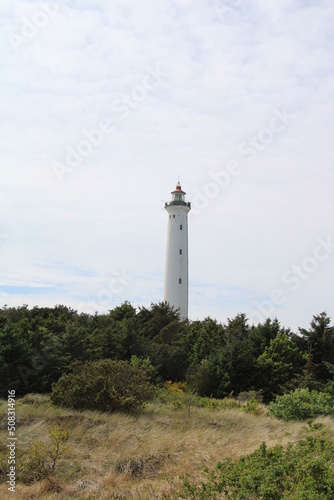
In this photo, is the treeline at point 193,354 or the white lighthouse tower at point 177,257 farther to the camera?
the white lighthouse tower at point 177,257

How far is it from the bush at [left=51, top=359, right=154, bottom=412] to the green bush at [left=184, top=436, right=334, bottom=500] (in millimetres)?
5763

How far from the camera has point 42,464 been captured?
8.14 meters

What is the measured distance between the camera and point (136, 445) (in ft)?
30.9

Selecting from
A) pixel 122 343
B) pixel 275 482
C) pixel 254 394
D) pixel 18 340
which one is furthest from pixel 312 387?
pixel 275 482

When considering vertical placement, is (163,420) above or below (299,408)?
below

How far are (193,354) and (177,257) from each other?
689 inches

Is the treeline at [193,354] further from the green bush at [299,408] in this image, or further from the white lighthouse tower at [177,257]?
the white lighthouse tower at [177,257]

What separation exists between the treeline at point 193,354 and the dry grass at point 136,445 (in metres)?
7.37

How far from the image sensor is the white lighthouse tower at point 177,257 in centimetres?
4512

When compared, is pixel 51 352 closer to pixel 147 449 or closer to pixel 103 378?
pixel 103 378

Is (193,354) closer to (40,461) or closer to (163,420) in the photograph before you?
(163,420)

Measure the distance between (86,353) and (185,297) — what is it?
23668 mm

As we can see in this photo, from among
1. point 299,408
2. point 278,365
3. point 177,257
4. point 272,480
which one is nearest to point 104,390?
point 299,408

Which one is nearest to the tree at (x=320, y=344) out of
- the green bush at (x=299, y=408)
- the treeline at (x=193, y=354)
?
the treeline at (x=193, y=354)
